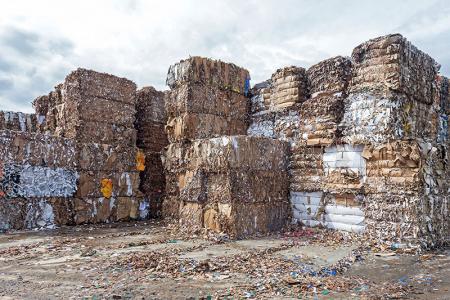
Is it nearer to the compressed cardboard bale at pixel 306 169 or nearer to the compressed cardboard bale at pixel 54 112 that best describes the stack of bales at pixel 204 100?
the compressed cardboard bale at pixel 306 169

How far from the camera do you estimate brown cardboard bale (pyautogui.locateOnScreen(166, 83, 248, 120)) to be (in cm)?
830

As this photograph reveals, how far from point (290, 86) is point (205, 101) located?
183 centimetres

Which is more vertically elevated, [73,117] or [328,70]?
[328,70]

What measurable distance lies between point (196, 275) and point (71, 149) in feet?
16.6

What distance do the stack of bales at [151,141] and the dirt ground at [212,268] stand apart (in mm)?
2839

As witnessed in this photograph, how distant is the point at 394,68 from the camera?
6336 mm

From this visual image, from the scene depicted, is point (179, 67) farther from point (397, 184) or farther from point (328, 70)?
point (397, 184)

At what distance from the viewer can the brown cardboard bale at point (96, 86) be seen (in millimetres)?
8391

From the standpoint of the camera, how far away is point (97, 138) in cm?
870

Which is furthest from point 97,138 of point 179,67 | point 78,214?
point 179,67

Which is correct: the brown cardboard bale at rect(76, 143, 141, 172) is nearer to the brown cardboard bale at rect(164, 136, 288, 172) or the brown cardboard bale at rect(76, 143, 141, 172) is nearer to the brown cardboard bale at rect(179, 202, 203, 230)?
the brown cardboard bale at rect(164, 136, 288, 172)

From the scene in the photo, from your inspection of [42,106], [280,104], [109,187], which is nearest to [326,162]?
[280,104]

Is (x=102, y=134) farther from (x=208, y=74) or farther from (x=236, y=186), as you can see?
(x=236, y=186)

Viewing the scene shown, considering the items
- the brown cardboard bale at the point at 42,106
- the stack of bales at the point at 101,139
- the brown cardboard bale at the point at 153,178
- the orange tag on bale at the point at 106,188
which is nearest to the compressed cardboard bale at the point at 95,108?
the stack of bales at the point at 101,139
